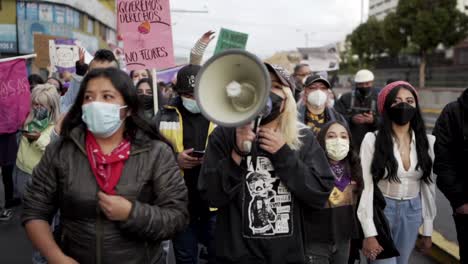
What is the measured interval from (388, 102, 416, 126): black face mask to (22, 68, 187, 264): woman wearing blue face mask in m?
1.78

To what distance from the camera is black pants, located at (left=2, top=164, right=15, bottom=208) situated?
248 inches

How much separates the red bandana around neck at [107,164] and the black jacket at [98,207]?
2 cm

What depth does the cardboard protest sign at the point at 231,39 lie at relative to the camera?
703 cm

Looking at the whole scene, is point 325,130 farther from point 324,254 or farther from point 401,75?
point 401,75

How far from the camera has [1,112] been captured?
5926mm

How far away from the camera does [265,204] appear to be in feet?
7.69

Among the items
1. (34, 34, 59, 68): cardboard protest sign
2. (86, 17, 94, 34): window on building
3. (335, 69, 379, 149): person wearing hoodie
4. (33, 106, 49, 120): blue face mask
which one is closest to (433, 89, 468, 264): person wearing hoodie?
(335, 69, 379, 149): person wearing hoodie

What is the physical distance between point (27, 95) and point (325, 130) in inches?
160

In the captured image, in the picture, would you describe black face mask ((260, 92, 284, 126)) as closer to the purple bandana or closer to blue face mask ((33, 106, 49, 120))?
the purple bandana

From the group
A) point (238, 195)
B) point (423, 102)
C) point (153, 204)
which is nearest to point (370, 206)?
point (238, 195)

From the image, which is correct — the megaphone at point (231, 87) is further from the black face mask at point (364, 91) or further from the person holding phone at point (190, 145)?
the black face mask at point (364, 91)

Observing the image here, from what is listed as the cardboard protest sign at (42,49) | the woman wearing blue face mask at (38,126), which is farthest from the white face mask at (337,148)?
the cardboard protest sign at (42,49)

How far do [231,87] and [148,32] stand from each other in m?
2.67

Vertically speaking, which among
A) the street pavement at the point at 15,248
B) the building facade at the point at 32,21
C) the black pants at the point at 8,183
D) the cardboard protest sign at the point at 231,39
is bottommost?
the street pavement at the point at 15,248
